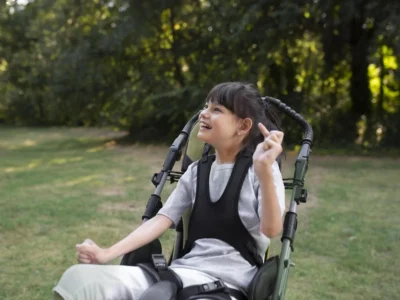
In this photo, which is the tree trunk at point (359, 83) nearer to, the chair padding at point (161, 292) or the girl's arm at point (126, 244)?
the girl's arm at point (126, 244)

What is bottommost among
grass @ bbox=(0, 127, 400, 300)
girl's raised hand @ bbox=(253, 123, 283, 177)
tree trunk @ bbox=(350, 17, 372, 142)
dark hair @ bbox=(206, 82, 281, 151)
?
grass @ bbox=(0, 127, 400, 300)

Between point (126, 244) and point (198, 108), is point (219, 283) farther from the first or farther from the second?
point (198, 108)

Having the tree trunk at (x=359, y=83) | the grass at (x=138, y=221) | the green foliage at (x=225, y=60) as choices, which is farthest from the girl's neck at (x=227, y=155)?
the tree trunk at (x=359, y=83)

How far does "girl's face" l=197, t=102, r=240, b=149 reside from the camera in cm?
244

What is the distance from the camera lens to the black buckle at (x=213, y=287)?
222cm

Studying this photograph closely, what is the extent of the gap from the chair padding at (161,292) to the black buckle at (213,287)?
0.11 metres

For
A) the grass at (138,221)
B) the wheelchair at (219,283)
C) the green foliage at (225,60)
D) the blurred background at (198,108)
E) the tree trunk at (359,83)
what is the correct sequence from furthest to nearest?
the tree trunk at (359,83)
the green foliage at (225,60)
the blurred background at (198,108)
the grass at (138,221)
the wheelchair at (219,283)

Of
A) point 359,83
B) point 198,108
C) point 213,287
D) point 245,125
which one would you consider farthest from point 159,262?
point 359,83

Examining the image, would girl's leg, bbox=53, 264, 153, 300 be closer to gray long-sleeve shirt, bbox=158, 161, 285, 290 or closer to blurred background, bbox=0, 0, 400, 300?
gray long-sleeve shirt, bbox=158, 161, 285, 290

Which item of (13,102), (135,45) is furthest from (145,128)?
(13,102)

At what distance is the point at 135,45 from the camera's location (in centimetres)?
1498

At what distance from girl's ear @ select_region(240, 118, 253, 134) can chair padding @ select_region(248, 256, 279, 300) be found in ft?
1.91

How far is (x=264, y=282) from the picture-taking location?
7.45 feet

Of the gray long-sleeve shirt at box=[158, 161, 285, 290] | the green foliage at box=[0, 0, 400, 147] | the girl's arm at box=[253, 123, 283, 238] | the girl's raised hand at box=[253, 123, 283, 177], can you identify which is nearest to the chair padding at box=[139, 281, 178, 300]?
the gray long-sleeve shirt at box=[158, 161, 285, 290]
